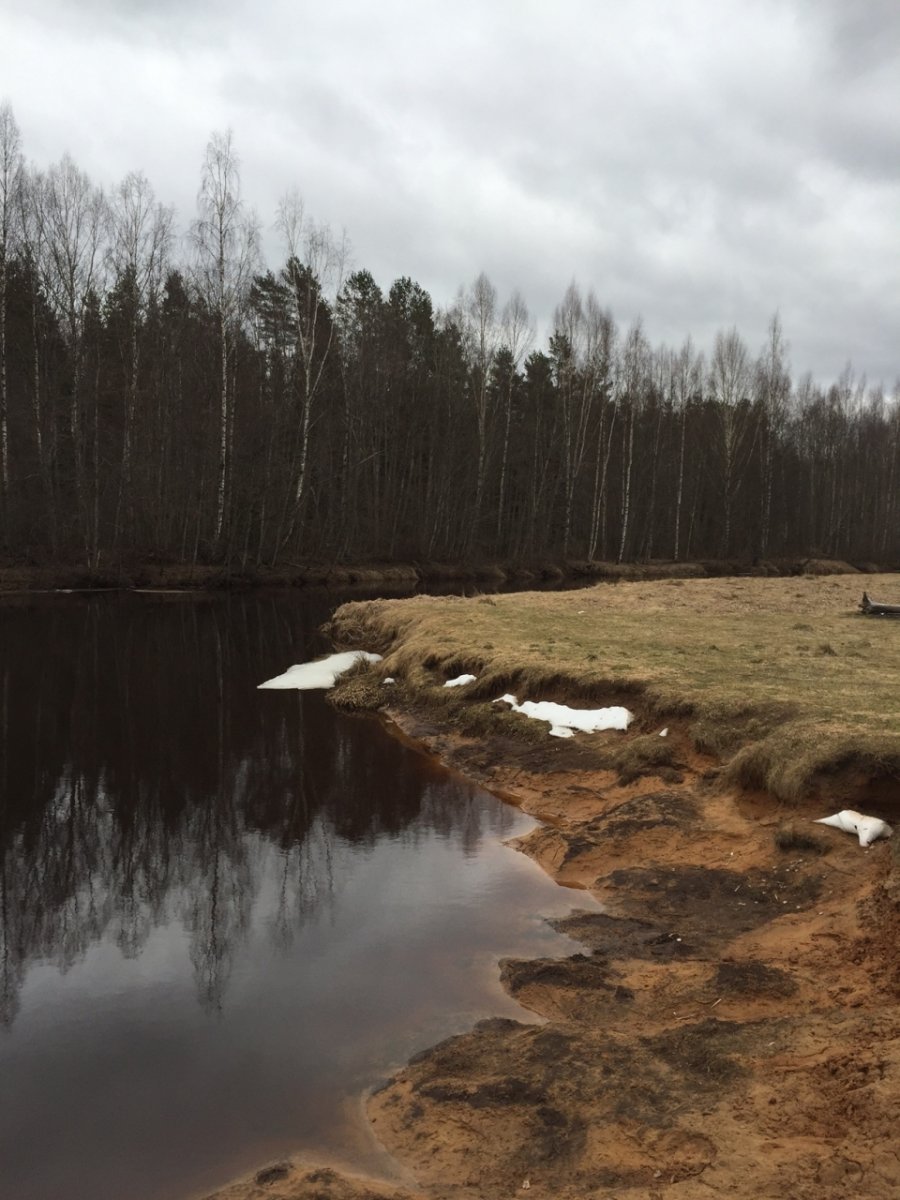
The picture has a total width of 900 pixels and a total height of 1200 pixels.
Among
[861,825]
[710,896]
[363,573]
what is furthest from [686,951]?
[363,573]

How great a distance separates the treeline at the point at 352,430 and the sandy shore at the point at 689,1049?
32.6 m

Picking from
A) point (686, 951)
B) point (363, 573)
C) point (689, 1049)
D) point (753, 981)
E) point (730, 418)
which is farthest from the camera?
point (730, 418)

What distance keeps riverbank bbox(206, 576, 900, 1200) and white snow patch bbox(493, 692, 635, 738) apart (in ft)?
0.62

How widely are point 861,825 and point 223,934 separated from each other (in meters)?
5.31

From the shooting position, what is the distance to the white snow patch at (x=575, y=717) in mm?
10938

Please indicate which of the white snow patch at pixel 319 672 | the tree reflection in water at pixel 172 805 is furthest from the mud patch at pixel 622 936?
the white snow patch at pixel 319 672

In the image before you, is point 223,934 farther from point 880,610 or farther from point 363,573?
point 363,573

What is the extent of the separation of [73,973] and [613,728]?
22.2 feet

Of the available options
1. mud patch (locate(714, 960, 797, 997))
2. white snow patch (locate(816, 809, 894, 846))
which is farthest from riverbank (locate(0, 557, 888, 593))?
mud patch (locate(714, 960, 797, 997))

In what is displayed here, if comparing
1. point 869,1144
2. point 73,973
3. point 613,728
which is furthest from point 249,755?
point 869,1144

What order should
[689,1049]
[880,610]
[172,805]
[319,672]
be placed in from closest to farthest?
[689,1049] < [172,805] < [319,672] < [880,610]

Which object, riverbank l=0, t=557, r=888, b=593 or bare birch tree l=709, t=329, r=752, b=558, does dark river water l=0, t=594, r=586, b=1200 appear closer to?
riverbank l=0, t=557, r=888, b=593

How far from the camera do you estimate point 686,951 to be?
238 inches

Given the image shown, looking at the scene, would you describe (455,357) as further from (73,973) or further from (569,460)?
(73,973)
